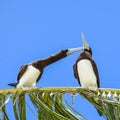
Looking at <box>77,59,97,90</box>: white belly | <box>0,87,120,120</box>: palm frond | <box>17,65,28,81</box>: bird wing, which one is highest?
<box>17,65,28,81</box>: bird wing

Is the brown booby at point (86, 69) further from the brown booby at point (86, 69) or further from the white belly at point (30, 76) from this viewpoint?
the white belly at point (30, 76)

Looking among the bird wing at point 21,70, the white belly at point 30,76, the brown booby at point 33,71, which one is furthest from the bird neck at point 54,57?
the bird wing at point 21,70

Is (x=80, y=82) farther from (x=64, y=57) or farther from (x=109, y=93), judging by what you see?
(x=109, y=93)

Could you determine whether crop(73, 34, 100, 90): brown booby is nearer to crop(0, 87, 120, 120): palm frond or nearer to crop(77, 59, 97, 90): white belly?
crop(77, 59, 97, 90): white belly

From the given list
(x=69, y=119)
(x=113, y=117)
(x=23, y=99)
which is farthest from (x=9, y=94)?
(x=113, y=117)

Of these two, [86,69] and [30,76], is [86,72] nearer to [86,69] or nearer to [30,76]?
[86,69]

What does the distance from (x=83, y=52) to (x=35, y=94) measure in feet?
2.23

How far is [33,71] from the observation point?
3.22 meters

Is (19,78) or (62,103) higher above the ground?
(19,78)

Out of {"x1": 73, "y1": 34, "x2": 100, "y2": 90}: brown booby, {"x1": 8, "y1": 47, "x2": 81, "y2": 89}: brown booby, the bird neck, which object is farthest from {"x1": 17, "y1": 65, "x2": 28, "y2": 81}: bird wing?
{"x1": 73, "y1": 34, "x2": 100, "y2": 90}: brown booby

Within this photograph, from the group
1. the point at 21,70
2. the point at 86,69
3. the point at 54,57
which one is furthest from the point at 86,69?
Answer: the point at 21,70

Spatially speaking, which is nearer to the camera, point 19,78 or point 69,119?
point 69,119

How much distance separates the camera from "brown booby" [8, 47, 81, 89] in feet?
10.4

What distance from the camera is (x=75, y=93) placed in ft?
8.73
